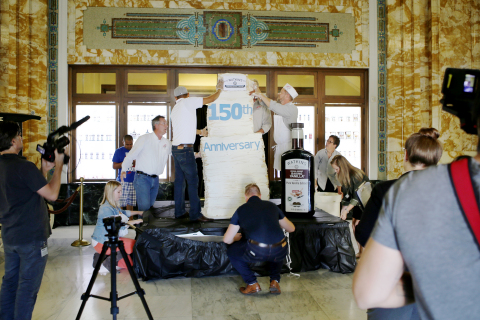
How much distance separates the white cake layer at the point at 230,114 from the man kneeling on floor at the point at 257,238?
1034 mm

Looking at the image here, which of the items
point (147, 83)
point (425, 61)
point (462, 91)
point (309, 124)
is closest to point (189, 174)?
point (462, 91)

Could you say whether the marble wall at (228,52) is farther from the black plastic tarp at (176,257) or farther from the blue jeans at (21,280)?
the blue jeans at (21,280)

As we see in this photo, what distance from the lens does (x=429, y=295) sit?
0.83 metres

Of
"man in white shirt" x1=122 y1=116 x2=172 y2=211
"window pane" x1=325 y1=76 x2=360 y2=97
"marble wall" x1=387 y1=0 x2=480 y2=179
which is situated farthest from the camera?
"window pane" x1=325 y1=76 x2=360 y2=97

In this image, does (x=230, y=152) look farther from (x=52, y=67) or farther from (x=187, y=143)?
(x=52, y=67)

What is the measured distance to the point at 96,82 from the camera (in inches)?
256

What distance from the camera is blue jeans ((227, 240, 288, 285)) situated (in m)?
3.06

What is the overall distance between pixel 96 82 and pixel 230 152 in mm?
3758

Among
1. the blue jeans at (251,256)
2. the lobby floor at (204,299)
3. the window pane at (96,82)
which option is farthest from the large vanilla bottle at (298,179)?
the window pane at (96,82)

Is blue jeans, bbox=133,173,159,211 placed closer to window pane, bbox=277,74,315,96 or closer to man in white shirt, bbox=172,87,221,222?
man in white shirt, bbox=172,87,221,222

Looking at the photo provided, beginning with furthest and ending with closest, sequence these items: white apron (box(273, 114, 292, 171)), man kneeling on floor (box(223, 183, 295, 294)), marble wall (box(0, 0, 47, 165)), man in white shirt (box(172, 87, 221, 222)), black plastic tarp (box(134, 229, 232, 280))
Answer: marble wall (box(0, 0, 47, 165)), white apron (box(273, 114, 292, 171)), man in white shirt (box(172, 87, 221, 222)), black plastic tarp (box(134, 229, 232, 280)), man kneeling on floor (box(223, 183, 295, 294))

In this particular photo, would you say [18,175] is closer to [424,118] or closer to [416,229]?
[416,229]

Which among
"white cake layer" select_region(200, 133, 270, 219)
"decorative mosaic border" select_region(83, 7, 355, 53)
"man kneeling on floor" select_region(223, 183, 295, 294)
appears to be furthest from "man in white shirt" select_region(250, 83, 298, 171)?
"decorative mosaic border" select_region(83, 7, 355, 53)

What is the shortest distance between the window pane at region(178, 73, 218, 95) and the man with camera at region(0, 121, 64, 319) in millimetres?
4513
